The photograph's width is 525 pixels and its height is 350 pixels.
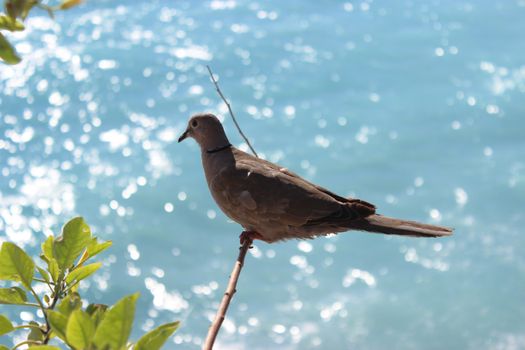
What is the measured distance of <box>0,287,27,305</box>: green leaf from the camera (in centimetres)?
104

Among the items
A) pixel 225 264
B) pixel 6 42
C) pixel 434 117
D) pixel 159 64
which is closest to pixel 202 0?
pixel 159 64

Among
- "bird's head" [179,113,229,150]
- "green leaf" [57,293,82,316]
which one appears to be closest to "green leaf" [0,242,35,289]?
"green leaf" [57,293,82,316]

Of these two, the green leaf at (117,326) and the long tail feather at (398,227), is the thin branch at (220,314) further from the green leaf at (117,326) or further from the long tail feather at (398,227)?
the long tail feather at (398,227)

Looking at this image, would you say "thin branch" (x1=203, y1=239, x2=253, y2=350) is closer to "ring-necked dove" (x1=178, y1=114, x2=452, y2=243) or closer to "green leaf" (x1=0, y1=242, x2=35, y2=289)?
"green leaf" (x1=0, y1=242, x2=35, y2=289)

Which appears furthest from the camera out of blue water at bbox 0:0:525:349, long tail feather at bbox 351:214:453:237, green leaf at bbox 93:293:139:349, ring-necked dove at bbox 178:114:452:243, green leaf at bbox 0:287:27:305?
blue water at bbox 0:0:525:349

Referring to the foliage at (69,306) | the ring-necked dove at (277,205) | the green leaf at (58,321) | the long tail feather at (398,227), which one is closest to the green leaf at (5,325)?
the foliage at (69,306)

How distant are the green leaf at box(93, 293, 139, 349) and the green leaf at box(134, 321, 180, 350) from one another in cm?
5

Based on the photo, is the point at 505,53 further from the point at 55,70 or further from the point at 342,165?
the point at 55,70

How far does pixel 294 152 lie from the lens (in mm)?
8938

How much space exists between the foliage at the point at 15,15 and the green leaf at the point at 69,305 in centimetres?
28

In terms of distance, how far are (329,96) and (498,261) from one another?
3.32 meters

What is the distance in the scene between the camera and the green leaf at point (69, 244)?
1.06m

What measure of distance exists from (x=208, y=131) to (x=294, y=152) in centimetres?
620

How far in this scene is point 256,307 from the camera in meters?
7.20
